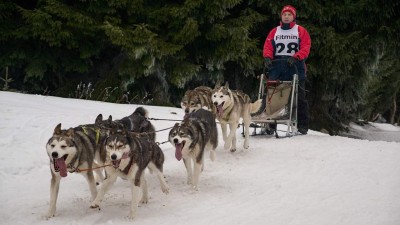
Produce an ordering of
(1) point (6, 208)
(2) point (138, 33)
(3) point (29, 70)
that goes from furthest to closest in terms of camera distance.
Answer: (3) point (29, 70)
(2) point (138, 33)
(1) point (6, 208)

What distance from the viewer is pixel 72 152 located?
13.5 ft

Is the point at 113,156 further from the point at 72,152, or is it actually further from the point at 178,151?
the point at 178,151

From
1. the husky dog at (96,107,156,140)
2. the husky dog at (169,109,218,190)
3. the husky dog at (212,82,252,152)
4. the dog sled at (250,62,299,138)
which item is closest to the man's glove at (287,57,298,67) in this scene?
the dog sled at (250,62,299,138)

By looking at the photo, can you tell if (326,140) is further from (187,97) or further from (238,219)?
(238,219)

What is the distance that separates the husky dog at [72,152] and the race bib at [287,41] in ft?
14.6

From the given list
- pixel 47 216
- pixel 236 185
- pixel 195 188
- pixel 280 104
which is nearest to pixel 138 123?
pixel 195 188

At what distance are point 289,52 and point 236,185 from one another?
3760 millimetres

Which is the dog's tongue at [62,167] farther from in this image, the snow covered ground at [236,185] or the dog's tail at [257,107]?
the dog's tail at [257,107]

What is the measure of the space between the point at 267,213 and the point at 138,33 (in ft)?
18.7

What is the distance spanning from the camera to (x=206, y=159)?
637 centimetres

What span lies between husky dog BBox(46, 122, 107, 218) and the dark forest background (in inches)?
172

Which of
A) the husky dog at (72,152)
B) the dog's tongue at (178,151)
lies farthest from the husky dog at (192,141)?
the husky dog at (72,152)

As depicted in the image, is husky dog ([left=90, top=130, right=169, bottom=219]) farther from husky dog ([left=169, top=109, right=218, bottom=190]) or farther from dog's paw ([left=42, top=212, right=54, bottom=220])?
husky dog ([left=169, top=109, right=218, bottom=190])

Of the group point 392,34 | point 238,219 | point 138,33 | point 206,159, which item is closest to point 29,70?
point 138,33
